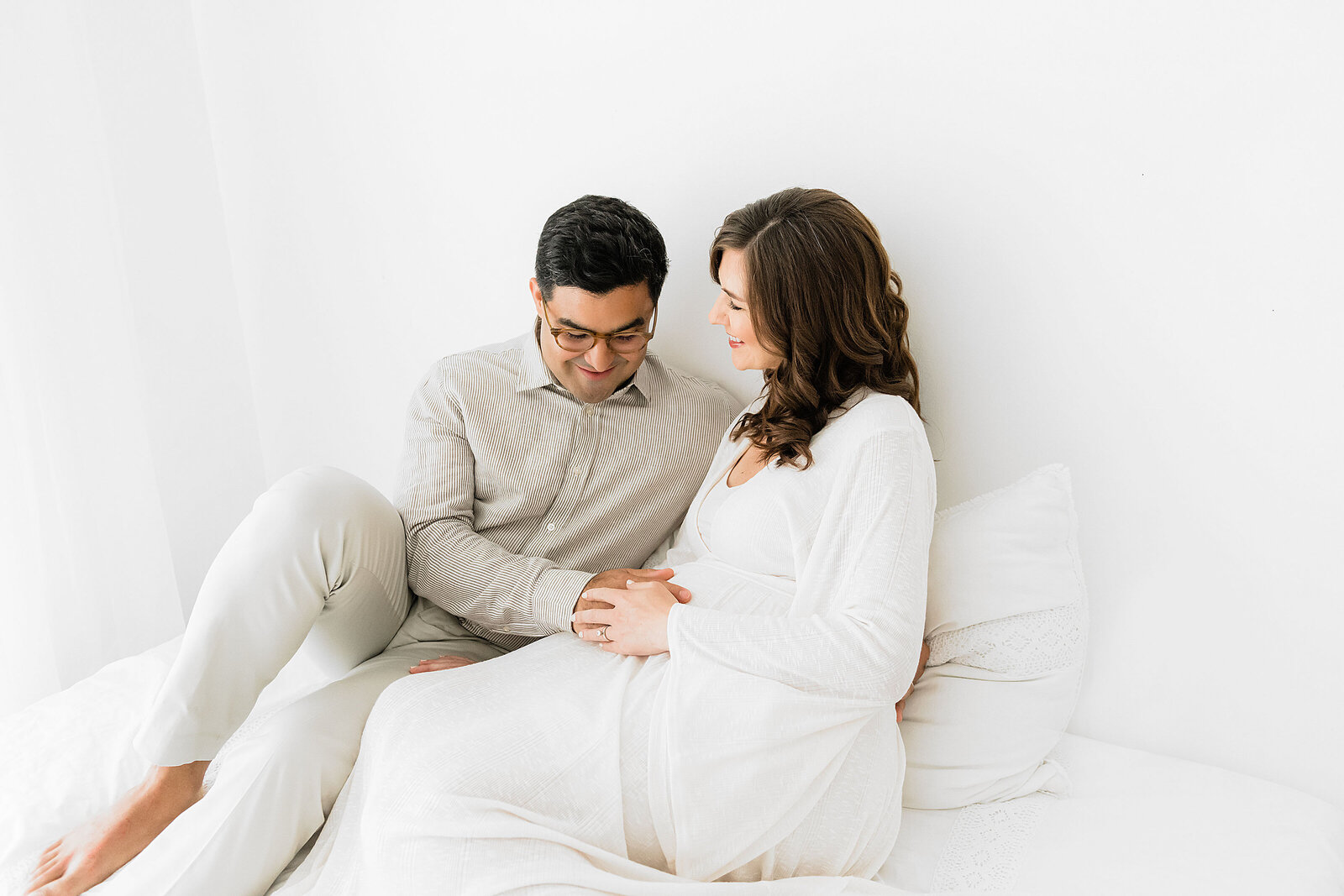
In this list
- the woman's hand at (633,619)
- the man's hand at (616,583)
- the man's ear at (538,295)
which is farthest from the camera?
the man's ear at (538,295)

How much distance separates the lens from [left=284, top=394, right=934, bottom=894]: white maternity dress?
3.55 ft

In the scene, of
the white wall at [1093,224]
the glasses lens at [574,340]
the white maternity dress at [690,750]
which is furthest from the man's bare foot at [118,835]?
the white wall at [1093,224]

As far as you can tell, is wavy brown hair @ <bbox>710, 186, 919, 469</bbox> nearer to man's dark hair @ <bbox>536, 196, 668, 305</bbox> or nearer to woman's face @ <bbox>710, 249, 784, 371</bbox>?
woman's face @ <bbox>710, 249, 784, 371</bbox>

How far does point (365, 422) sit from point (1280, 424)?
6.45ft

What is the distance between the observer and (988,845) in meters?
1.32

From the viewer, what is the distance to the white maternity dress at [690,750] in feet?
3.55

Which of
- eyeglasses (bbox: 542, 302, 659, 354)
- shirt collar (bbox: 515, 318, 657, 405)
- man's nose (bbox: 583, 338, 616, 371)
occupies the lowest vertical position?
shirt collar (bbox: 515, 318, 657, 405)

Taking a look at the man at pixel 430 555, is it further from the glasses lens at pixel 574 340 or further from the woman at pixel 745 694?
the woman at pixel 745 694

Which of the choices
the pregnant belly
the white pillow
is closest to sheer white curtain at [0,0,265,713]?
the pregnant belly

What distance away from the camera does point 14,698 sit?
198 centimetres

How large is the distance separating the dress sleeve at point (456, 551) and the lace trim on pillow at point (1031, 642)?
64 centimetres

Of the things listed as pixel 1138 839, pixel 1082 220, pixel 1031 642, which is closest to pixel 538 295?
pixel 1082 220

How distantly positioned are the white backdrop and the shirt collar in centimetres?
19

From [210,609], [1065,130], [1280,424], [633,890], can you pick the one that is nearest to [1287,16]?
[1065,130]
